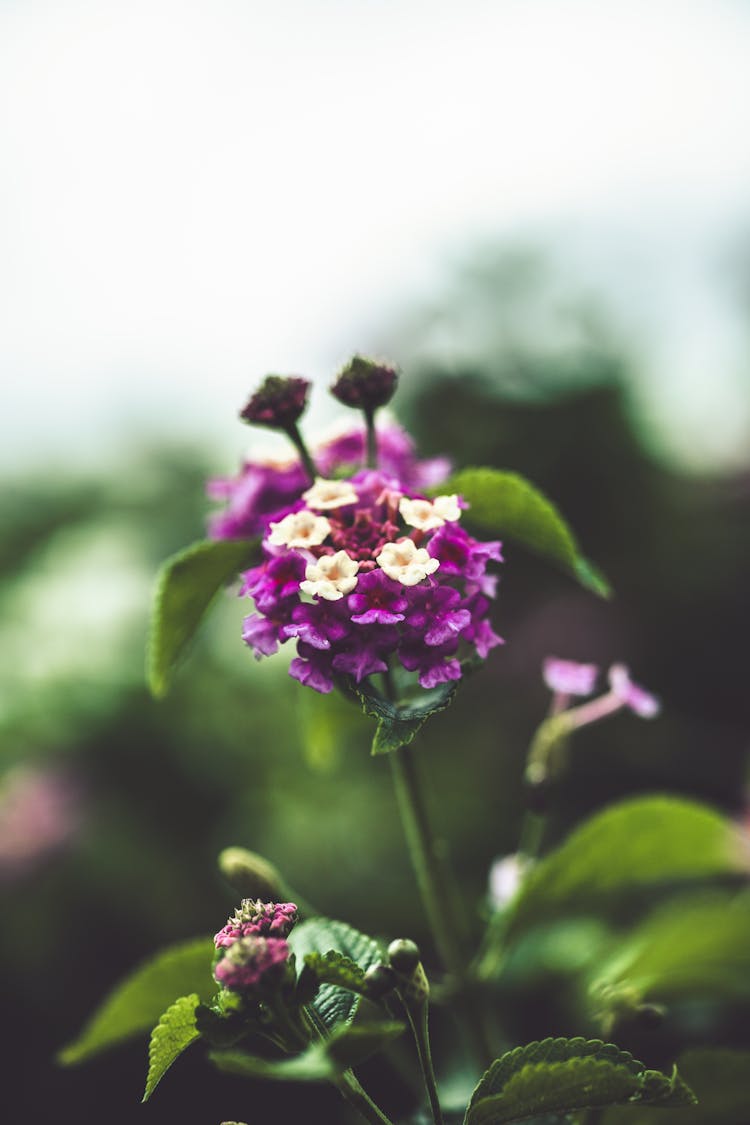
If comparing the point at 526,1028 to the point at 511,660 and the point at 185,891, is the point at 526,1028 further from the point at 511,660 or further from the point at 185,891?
the point at 511,660

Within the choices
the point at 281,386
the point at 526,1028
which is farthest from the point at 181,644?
the point at 526,1028

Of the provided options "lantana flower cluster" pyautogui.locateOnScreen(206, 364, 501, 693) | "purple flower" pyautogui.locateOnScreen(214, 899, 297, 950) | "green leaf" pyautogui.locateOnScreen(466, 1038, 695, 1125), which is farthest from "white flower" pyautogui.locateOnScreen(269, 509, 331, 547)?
"green leaf" pyautogui.locateOnScreen(466, 1038, 695, 1125)

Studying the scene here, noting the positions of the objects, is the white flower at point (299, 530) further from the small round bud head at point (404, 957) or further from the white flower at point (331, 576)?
the small round bud head at point (404, 957)

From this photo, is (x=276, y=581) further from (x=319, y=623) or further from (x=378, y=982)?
(x=378, y=982)

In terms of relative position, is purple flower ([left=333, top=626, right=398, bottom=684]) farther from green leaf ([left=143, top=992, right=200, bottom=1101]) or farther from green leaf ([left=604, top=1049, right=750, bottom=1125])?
green leaf ([left=604, top=1049, right=750, bottom=1125])

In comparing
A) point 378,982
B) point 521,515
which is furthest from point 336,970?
point 521,515
